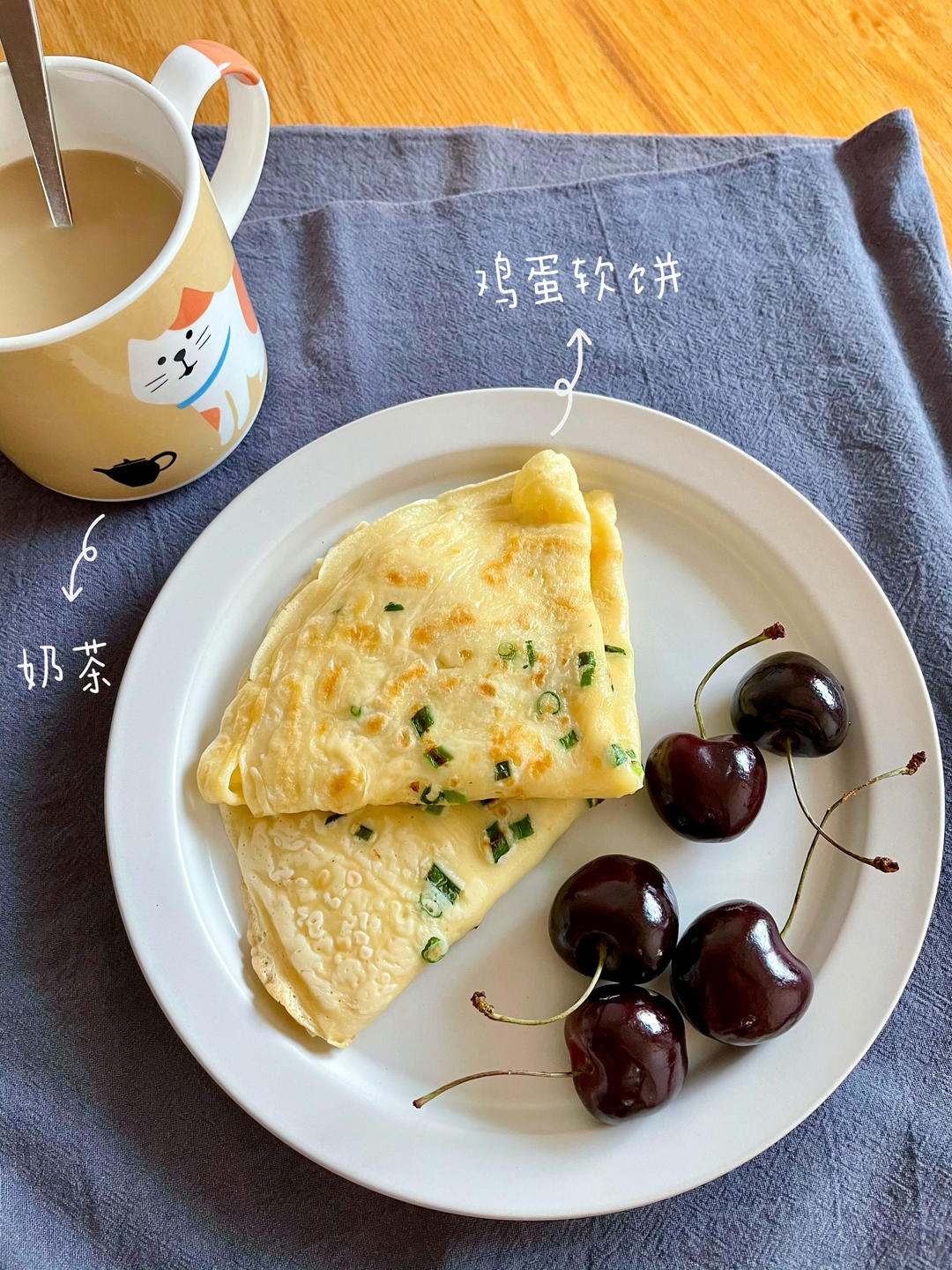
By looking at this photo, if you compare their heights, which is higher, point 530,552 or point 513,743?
point 530,552

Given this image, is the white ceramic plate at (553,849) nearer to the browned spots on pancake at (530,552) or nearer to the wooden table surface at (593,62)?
the browned spots on pancake at (530,552)

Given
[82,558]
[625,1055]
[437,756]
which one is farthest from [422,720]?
[82,558]

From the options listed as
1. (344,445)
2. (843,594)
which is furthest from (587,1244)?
(344,445)

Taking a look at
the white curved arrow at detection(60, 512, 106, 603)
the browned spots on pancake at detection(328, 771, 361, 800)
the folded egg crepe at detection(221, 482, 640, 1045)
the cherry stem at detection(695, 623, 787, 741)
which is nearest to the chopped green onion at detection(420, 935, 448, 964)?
the folded egg crepe at detection(221, 482, 640, 1045)

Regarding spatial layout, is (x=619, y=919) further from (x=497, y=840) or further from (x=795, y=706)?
(x=795, y=706)

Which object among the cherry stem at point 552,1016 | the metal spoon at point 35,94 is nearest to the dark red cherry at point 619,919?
the cherry stem at point 552,1016

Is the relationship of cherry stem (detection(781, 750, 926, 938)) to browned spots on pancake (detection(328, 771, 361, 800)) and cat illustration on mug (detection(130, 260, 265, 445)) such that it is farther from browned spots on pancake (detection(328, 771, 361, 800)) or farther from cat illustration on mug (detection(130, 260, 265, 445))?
cat illustration on mug (detection(130, 260, 265, 445))
